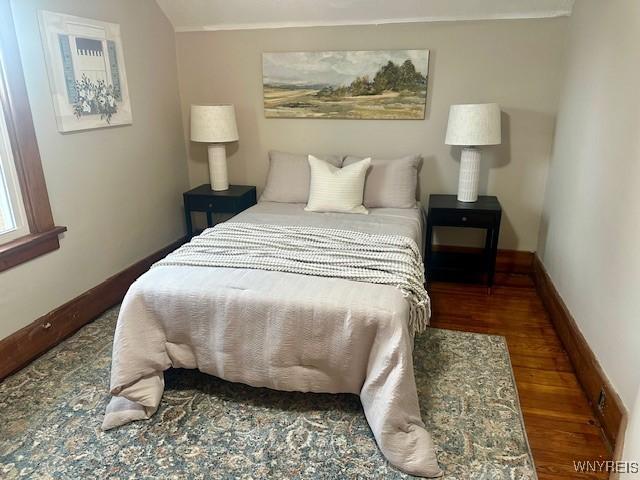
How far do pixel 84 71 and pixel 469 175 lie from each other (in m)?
2.61

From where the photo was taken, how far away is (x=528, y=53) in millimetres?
3156

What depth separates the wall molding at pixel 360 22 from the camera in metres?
3.07

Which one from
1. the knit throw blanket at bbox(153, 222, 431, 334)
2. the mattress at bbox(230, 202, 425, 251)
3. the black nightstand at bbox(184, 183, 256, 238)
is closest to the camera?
the knit throw blanket at bbox(153, 222, 431, 334)

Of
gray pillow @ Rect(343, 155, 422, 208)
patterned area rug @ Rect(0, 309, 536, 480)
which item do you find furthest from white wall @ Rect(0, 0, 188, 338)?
gray pillow @ Rect(343, 155, 422, 208)

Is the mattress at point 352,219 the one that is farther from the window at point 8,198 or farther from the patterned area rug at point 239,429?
the window at point 8,198

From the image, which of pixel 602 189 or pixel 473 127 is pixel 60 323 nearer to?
pixel 473 127

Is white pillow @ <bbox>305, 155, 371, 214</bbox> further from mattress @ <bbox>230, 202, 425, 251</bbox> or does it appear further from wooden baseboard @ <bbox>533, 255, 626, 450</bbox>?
wooden baseboard @ <bbox>533, 255, 626, 450</bbox>

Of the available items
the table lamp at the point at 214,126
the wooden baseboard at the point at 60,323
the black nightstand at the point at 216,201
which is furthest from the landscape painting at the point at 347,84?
the wooden baseboard at the point at 60,323

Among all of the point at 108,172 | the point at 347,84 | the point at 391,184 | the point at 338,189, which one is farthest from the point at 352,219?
the point at 108,172

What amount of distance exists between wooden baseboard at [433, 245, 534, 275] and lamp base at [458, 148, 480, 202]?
51 centimetres

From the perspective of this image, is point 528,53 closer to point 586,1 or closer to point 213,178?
point 586,1

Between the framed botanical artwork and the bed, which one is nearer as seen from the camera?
the bed

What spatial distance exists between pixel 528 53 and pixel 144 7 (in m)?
2.78

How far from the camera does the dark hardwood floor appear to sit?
1816mm
